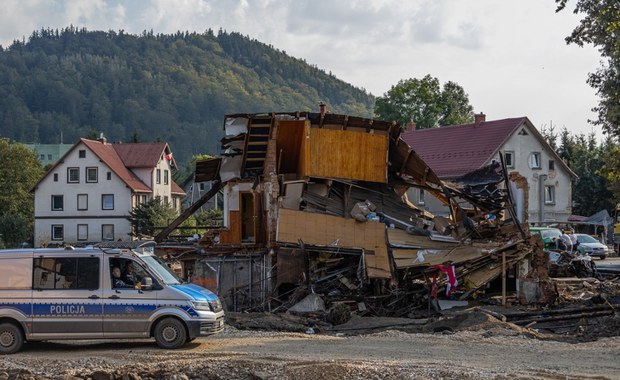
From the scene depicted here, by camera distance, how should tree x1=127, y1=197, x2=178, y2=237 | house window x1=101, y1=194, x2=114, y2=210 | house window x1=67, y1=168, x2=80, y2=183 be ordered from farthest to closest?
1. house window x1=67, y1=168, x2=80, y2=183
2. house window x1=101, y1=194, x2=114, y2=210
3. tree x1=127, y1=197, x2=178, y2=237

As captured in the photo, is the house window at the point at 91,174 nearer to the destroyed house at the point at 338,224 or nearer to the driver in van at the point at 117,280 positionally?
the destroyed house at the point at 338,224

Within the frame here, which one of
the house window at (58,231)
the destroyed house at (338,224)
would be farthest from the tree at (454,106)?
the destroyed house at (338,224)

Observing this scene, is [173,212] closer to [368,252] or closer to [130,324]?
[368,252]

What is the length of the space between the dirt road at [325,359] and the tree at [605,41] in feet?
40.3

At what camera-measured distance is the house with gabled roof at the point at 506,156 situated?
57.9m

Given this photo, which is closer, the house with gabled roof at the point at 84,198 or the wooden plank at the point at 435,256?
the wooden plank at the point at 435,256

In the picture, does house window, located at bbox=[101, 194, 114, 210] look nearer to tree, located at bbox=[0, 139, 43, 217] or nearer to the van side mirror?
tree, located at bbox=[0, 139, 43, 217]

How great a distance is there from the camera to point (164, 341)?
53.7ft

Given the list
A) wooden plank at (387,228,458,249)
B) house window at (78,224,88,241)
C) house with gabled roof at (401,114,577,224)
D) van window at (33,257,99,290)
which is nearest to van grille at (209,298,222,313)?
van window at (33,257,99,290)

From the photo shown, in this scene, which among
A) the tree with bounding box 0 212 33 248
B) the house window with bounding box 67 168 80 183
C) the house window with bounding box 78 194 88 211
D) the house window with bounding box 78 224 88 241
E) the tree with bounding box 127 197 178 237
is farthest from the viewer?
the house window with bounding box 67 168 80 183

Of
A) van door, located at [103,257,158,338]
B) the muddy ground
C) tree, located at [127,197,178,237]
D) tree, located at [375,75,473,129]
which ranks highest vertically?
tree, located at [375,75,473,129]

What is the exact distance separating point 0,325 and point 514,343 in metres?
9.80

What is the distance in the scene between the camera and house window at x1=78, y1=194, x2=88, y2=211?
71.6m

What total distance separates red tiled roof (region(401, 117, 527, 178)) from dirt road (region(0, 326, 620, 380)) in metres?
40.1
